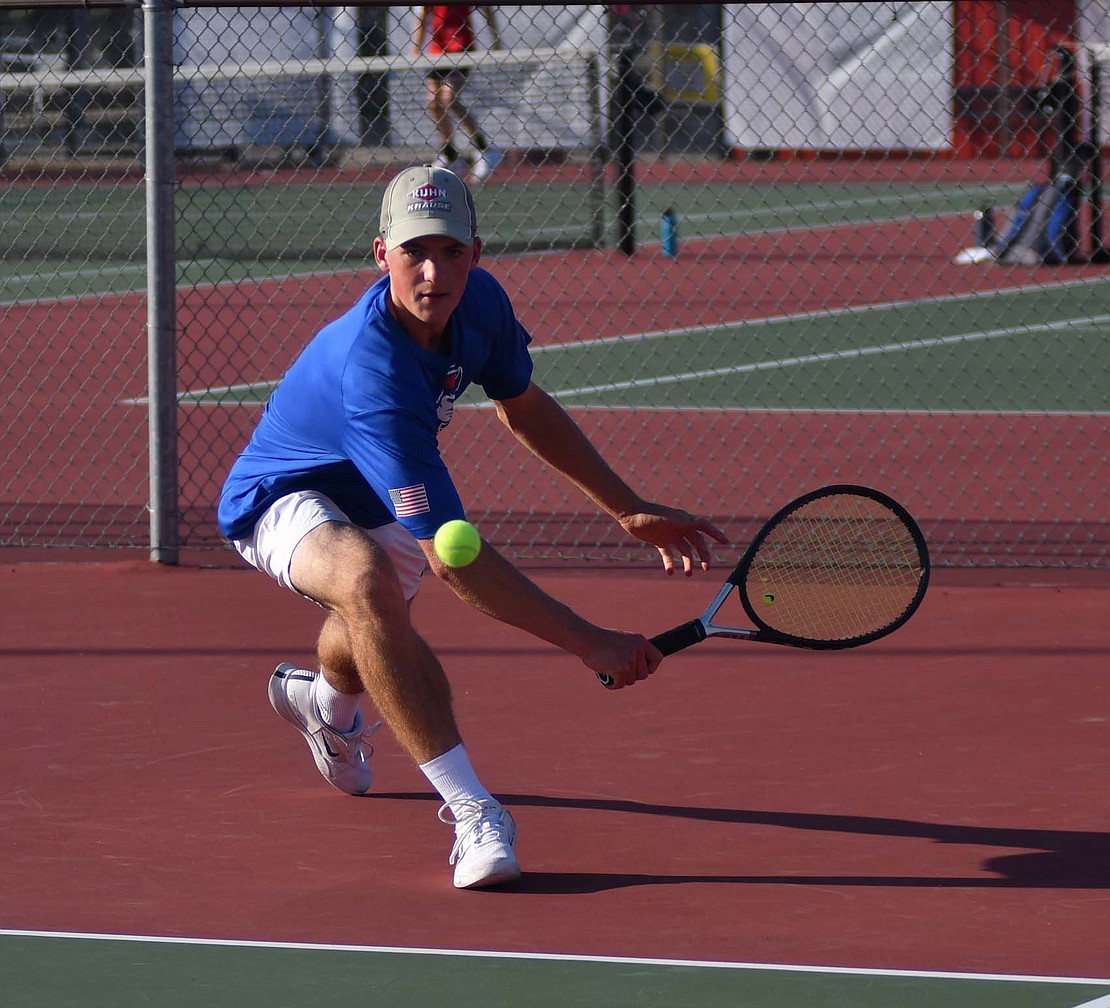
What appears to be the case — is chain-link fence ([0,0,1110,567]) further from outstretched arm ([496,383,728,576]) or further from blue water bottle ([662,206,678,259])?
outstretched arm ([496,383,728,576])

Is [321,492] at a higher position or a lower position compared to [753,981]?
higher

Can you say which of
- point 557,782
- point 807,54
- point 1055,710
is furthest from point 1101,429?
point 807,54

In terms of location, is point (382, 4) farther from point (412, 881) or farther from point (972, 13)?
point (972, 13)

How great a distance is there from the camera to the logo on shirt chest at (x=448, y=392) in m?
4.65

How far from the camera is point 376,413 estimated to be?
A: 14.4ft

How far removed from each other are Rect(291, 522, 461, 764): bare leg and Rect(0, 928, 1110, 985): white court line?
1.83ft

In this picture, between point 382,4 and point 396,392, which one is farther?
point 382,4

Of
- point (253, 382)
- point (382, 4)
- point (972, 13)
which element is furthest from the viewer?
point (972, 13)

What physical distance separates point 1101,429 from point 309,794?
607 centimetres

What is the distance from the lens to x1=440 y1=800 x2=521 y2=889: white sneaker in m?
4.40

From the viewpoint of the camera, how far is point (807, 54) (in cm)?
2489

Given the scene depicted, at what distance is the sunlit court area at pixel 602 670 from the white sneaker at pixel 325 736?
1.0 inches

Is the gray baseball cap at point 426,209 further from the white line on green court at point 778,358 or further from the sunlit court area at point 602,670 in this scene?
the white line on green court at point 778,358

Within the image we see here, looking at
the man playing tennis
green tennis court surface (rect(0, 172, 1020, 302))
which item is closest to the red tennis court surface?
the man playing tennis
